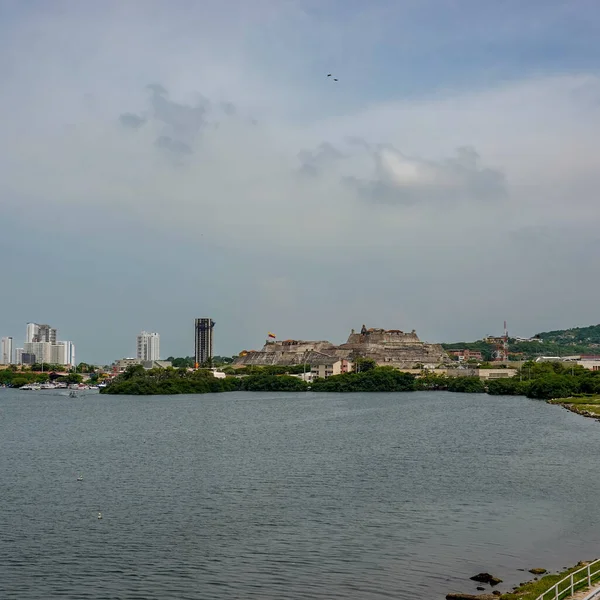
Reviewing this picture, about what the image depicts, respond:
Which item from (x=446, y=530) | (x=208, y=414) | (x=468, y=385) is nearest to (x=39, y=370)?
(x=468, y=385)

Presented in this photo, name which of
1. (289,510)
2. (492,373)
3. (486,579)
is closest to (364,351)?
(492,373)

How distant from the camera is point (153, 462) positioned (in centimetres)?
4278

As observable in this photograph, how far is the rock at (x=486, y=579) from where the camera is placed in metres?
21.5

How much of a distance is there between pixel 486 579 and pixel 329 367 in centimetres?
12185

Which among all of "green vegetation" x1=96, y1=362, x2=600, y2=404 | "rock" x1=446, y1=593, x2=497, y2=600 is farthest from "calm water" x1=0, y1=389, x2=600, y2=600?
"green vegetation" x1=96, y1=362, x2=600, y2=404

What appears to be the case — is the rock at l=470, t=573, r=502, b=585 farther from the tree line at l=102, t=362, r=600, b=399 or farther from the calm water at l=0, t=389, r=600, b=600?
the tree line at l=102, t=362, r=600, b=399

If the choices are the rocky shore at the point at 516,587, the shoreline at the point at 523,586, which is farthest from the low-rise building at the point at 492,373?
the rocky shore at the point at 516,587

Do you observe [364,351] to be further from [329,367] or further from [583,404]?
[583,404]

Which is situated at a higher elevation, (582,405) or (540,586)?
(582,405)

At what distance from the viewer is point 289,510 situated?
30078 mm

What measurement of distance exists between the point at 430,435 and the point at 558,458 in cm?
1319

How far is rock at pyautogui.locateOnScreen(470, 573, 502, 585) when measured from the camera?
21.5m

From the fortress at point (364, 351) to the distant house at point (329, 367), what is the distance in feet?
21.9

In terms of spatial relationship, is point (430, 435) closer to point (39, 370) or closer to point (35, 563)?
point (35, 563)
